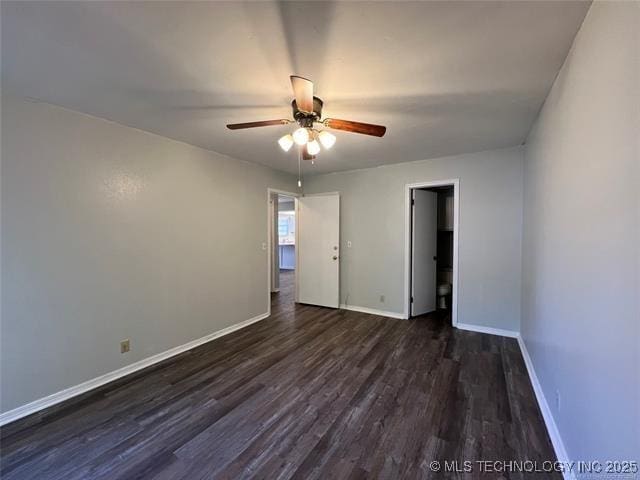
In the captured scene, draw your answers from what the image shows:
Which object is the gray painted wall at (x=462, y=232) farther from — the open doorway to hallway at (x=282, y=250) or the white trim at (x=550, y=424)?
the open doorway to hallway at (x=282, y=250)

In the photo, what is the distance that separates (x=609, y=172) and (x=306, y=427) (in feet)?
7.17

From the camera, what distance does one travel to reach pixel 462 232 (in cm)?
363

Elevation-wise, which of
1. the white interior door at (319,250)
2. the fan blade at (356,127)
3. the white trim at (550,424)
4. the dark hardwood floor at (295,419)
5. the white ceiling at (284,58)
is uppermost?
the white ceiling at (284,58)

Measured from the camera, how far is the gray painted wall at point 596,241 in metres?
0.88

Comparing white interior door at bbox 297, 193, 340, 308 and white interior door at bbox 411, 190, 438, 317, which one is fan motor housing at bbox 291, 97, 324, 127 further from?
white interior door at bbox 297, 193, 340, 308

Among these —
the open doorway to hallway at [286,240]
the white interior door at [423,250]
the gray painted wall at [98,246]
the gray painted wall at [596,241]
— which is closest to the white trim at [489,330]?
the white interior door at [423,250]

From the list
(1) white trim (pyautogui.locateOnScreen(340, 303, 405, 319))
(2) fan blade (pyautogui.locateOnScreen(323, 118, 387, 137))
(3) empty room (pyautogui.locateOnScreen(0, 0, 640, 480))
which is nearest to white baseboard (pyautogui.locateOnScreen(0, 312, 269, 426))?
(3) empty room (pyautogui.locateOnScreen(0, 0, 640, 480))

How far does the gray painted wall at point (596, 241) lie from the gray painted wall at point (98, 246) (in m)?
3.39

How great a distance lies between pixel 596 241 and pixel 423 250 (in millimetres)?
3147

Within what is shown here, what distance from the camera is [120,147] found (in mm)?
2508

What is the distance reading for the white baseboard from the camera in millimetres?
1960

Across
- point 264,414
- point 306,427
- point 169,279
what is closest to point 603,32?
point 306,427

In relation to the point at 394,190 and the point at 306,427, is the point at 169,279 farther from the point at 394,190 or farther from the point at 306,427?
the point at 394,190

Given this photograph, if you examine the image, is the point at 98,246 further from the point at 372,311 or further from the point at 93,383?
the point at 372,311
